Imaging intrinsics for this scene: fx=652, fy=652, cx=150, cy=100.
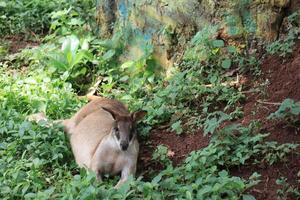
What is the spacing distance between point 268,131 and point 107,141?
1645 millimetres

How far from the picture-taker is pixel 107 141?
675cm

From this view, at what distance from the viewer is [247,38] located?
25.9 ft

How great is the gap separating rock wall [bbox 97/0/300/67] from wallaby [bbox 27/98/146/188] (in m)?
1.49

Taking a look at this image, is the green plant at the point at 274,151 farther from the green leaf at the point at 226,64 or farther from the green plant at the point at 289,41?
the green leaf at the point at 226,64

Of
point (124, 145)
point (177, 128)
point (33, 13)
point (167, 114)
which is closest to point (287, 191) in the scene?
point (124, 145)

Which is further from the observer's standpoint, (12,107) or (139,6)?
(139,6)

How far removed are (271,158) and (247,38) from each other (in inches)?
86.5

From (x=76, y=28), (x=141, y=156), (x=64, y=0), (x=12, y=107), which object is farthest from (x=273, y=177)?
(x=64, y=0)

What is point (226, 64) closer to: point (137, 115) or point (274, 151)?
point (137, 115)

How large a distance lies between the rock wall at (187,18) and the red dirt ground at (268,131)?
1.60ft

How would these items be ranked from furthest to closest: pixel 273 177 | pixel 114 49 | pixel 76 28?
pixel 76 28
pixel 114 49
pixel 273 177

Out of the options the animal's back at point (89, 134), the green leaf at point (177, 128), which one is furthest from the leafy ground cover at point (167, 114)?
the animal's back at point (89, 134)

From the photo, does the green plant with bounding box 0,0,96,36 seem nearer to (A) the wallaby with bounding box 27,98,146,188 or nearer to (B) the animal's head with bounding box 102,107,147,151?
(A) the wallaby with bounding box 27,98,146,188

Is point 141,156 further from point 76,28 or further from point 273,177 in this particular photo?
point 76,28
